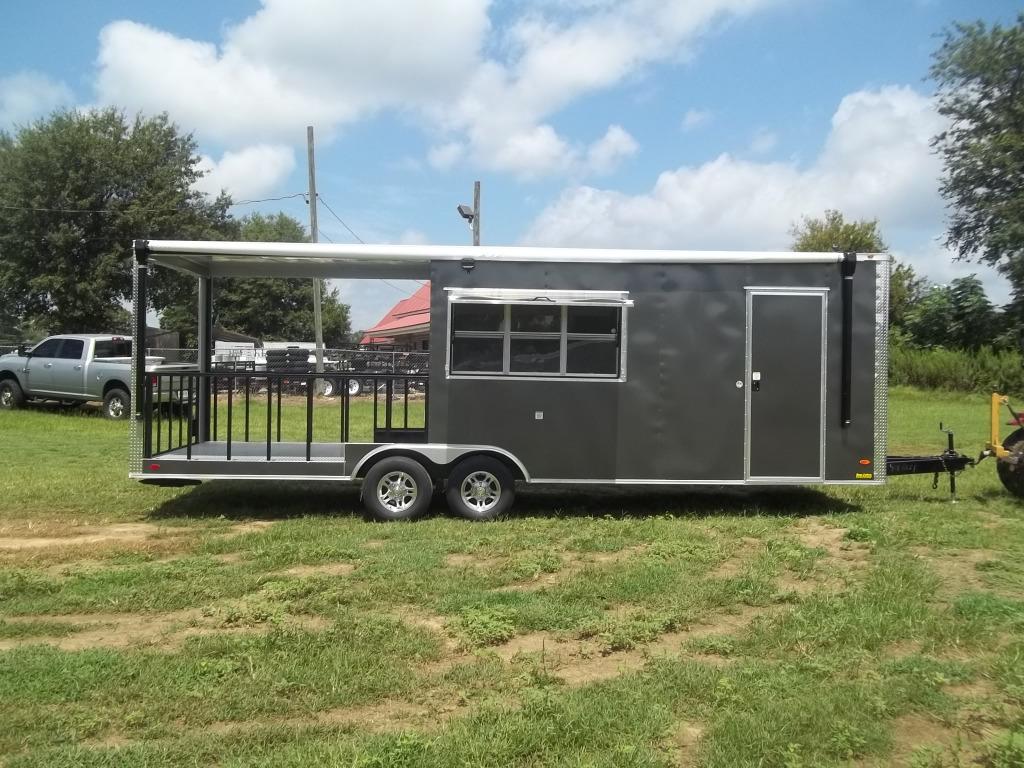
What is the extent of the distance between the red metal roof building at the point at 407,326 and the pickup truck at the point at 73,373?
7360mm

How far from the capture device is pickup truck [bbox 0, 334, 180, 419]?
18047 millimetres

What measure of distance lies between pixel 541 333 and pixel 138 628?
4355 mm

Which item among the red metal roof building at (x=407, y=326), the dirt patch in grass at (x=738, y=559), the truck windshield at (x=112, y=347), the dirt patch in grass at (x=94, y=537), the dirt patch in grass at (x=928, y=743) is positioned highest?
the red metal roof building at (x=407, y=326)

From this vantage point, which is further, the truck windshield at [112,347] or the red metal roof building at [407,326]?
the red metal roof building at [407,326]

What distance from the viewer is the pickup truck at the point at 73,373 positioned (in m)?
18.0

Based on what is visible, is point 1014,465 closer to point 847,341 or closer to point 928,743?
point 847,341

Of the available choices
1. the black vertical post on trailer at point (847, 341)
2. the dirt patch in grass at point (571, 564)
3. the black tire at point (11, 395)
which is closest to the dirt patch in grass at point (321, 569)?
the dirt patch in grass at point (571, 564)

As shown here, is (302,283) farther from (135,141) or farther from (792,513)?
(792,513)

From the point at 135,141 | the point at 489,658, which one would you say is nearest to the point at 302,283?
the point at 135,141

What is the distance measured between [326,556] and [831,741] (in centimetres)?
407

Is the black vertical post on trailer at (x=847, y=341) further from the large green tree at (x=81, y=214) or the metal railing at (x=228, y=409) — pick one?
the large green tree at (x=81, y=214)

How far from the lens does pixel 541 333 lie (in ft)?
26.4

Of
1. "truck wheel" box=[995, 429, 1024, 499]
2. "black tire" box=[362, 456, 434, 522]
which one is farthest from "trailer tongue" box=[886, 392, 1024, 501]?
"black tire" box=[362, 456, 434, 522]

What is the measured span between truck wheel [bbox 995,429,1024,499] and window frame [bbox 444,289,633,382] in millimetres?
4220
